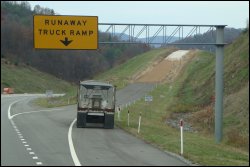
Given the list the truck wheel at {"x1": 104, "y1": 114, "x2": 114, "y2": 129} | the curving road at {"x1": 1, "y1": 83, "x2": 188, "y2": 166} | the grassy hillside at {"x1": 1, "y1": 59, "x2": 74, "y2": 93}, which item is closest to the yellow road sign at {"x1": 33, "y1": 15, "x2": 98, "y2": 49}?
the curving road at {"x1": 1, "y1": 83, "x2": 188, "y2": 166}

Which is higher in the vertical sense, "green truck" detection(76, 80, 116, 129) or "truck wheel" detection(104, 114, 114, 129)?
"green truck" detection(76, 80, 116, 129)

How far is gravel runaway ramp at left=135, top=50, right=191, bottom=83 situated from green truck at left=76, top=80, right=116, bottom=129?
181 ft

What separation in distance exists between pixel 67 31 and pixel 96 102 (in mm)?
6085

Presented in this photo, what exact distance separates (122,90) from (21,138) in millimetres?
60606

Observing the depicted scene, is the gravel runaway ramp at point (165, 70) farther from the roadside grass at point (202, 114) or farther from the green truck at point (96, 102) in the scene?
the green truck at point (96, 102)

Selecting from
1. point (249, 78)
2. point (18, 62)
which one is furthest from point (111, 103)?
point (18, 62)

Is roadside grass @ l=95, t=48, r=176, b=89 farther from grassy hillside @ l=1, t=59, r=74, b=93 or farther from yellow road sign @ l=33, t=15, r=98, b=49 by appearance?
grassy hillside @ l=1, t=59, r=74, b=93

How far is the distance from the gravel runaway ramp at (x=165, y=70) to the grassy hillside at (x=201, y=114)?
367 centimetres

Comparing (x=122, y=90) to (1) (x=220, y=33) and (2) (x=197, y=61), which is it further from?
(1) (x=220, y=33)

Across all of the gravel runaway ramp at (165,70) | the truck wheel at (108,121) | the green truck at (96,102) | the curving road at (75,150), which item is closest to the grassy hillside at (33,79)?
the curving road at (75,150)

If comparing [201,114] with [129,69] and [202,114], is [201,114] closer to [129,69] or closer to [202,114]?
[202,114]

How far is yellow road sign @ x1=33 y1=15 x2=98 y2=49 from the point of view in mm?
28047

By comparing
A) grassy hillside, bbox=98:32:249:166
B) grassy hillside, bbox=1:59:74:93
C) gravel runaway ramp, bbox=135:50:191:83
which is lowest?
grassy hillside, bbox=98:32:249:166

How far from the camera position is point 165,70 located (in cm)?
9750
